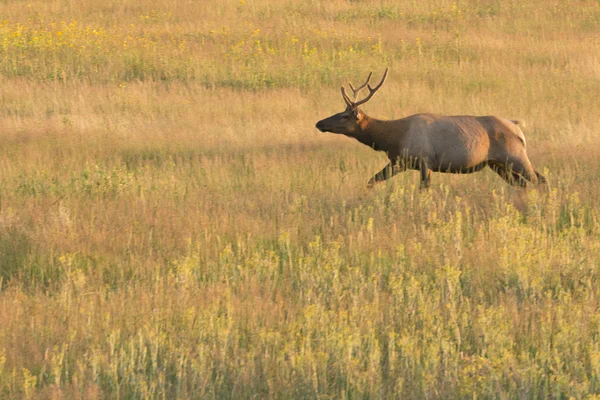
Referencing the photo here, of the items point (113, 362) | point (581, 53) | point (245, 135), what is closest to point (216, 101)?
point (245, 135)

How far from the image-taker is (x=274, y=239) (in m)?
8.25

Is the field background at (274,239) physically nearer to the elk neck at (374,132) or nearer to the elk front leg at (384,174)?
the elk front leg at (384,174)

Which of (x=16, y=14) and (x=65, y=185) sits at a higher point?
(x=16, y=14)

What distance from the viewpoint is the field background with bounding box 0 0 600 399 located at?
5.36 m

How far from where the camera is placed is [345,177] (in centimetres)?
1096

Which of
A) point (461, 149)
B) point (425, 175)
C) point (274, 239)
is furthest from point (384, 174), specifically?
point (274, 239)

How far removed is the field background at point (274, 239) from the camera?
5.36m

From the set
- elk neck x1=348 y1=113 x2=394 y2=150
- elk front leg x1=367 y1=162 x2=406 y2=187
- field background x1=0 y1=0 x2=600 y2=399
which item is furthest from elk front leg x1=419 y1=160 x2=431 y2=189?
elk neck x1=348 y1=113 x2=394 y2=150

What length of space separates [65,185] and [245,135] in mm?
3982

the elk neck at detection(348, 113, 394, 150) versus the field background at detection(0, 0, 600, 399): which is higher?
the elk neck at detection(348, 113, 394, 150)

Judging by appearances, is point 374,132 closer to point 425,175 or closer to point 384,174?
point 384,174

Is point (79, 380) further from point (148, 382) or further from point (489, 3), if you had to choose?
point (489, 3)

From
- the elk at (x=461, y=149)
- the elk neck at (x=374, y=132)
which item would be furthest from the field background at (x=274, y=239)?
the elk neck at (x=374, y=132)

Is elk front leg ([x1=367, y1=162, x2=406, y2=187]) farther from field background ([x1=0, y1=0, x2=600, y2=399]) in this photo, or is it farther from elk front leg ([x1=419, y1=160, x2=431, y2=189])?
elk front leg ([x1=419, y1=160, x2=431, y2=189])
